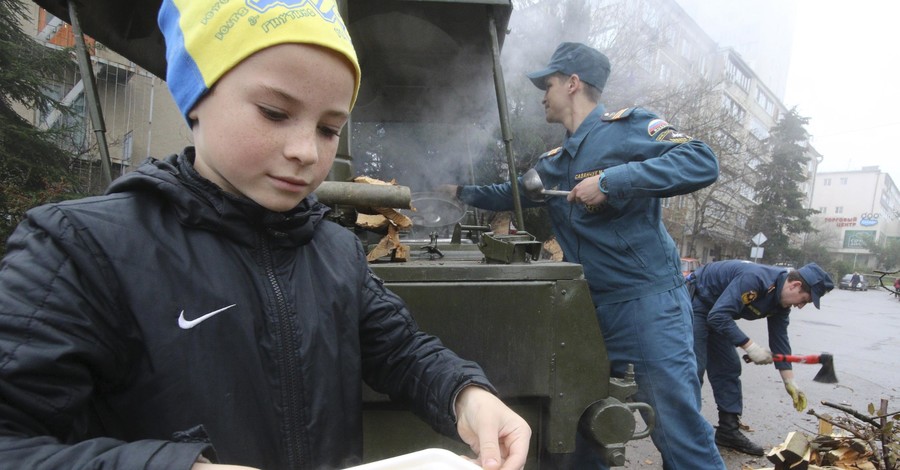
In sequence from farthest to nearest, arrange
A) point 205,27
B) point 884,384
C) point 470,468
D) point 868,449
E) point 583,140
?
1. point 884,384
2. point 868,449
3. point 583,140
4. point 205,27
5. point 470,468

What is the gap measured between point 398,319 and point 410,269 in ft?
1.90

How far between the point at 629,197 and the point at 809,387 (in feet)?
19.5

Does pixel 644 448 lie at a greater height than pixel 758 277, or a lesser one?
lesser

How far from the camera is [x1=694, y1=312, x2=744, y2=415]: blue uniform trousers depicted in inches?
186

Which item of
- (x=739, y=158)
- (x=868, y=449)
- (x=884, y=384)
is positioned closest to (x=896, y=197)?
(x=739, y=158)

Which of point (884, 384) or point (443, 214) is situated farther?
point (884, 384)

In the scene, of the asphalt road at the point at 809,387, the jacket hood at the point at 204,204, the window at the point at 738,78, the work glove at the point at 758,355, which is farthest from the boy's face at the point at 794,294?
the window at the point at 738,78

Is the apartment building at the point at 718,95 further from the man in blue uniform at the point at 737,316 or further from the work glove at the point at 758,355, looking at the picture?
the work glove at the point at 758,355

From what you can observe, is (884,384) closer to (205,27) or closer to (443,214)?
(443,214)

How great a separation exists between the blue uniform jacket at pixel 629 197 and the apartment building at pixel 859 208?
68.8 meters

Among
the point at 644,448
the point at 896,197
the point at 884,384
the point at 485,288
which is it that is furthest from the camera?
the point at 896,197

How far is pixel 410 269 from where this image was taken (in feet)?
6.32

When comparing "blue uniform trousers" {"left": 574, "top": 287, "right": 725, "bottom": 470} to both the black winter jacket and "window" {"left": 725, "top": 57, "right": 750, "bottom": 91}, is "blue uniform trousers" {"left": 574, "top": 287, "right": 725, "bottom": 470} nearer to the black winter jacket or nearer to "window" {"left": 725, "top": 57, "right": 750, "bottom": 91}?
the black winter jacket

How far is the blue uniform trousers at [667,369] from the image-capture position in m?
2.38
